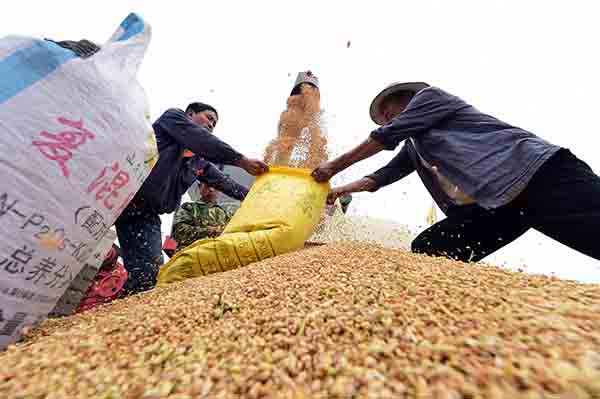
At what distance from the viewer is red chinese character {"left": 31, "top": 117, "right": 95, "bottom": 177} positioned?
85cm

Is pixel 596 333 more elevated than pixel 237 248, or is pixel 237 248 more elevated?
pixel 596 333

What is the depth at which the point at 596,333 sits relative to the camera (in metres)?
0.48

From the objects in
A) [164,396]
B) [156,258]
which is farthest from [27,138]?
[156,258]

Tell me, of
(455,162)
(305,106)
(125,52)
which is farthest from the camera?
(305,106)

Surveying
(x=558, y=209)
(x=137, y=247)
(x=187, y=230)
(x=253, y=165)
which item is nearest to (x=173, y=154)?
(x=253, y=165)

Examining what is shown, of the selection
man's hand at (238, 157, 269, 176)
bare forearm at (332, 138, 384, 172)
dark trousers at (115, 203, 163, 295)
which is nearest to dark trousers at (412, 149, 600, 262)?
bare forearm at (332, 138, 384, 172)

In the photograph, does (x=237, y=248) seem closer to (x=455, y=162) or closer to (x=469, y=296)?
(x=469, y=296)

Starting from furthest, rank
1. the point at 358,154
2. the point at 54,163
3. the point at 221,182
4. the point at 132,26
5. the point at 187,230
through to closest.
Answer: the point at 187,230
the point at 221,182
the point at 358,154
the point at 132,26
the point at 54,163

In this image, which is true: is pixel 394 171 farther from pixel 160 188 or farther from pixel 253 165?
pixel 160 188

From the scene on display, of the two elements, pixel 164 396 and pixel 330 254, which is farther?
pixel 330 254

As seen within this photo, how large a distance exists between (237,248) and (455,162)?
4.31 ft

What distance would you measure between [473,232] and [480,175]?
1.57ft

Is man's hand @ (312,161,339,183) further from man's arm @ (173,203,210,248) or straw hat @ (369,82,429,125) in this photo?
man's arm @ (173,203,210,248)

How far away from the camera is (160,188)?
1986 millimetres
